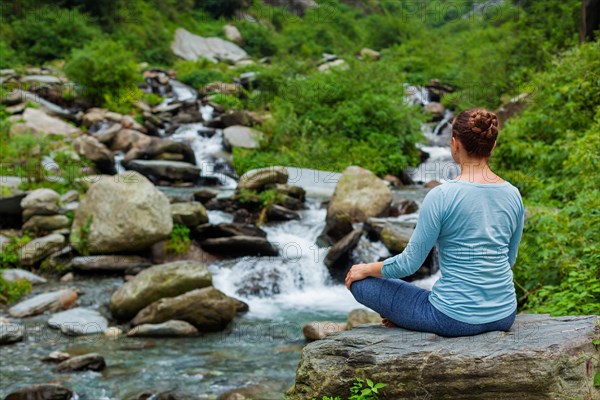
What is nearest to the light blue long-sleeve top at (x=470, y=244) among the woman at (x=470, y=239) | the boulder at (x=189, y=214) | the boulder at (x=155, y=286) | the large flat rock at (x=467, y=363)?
the woman at (x=470, y=239)

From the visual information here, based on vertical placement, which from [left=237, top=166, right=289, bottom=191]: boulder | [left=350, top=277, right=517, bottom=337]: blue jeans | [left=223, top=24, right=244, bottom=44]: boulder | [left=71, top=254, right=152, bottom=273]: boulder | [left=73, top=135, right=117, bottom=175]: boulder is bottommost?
[left=71, top=254, right=152, bottom=273]: boulder

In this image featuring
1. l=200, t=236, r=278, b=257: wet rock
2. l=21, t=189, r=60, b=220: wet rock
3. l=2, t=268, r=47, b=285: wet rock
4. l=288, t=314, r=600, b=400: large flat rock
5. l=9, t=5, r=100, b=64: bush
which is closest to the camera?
l=288, t=314, r=600, b=400: large flat rock

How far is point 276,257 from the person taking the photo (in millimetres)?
10914

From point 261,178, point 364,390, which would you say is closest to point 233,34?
point 261,178

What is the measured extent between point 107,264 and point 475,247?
26.4 feet

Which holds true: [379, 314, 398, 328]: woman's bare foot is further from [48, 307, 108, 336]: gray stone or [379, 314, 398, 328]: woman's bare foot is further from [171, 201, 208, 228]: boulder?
[171, 201, 208, 228]: boulder

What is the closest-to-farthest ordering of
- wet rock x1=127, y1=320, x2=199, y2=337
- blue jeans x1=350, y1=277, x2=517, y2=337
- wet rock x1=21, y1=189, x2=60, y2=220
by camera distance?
blue jeans x1=350, y1=277, x2=517, y2=337, wet rock x1=127, y1=320, x2=199, y2=337, wet rock x1=21, y1=189, x2=60, y2=220

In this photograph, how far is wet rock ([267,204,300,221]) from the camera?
12.3 meters

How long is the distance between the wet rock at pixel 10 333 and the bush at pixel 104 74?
14687 mm

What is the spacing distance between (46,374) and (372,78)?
16543 mm

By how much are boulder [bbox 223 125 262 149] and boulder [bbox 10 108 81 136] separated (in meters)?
4.78

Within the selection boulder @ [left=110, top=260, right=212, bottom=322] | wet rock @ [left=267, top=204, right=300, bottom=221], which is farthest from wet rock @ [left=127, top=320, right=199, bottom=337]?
wet rock @ [left=267, top=204, right=300, bottom=221]

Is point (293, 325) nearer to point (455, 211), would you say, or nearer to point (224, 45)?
point (455, 211)

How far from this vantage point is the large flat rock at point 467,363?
310 centimetres
